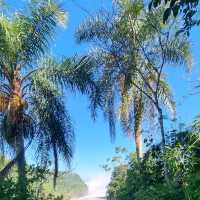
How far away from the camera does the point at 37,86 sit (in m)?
14.9

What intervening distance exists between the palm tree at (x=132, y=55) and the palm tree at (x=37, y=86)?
1.01 m

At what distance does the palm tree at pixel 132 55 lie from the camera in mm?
15008

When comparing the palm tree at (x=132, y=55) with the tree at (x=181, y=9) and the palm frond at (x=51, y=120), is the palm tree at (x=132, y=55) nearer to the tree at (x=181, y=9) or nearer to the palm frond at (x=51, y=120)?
the palm frond at (x=51, y=120)

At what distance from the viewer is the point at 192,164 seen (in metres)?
10.4

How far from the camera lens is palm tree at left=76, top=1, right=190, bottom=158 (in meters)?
15.0

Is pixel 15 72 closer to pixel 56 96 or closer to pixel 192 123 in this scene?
pixel 56 96

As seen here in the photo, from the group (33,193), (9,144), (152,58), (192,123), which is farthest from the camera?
(152,58)

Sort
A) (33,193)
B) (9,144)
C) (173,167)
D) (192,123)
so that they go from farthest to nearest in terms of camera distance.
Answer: (9,144), (33,193), (173,167), (192,123)

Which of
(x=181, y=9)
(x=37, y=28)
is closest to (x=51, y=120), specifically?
(x=37, y=28)

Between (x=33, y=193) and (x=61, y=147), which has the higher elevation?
(x=61, y=147)

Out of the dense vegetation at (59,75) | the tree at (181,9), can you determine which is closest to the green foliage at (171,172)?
the dense vegetation at (59,75)

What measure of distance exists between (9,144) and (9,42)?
2.72 m

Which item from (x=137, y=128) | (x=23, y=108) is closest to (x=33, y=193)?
(x=23, y=108)

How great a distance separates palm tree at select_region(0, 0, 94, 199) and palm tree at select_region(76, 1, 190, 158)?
3.30 ft
